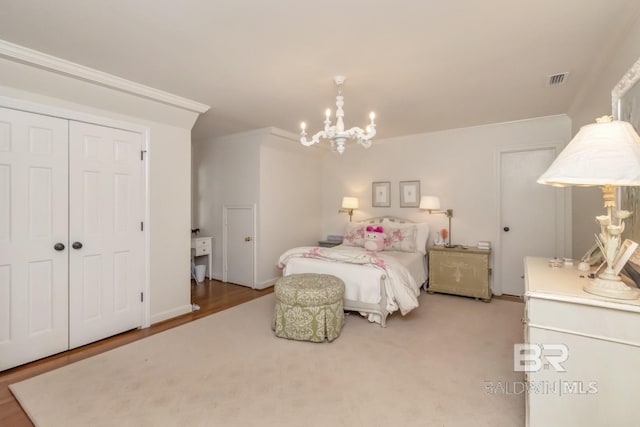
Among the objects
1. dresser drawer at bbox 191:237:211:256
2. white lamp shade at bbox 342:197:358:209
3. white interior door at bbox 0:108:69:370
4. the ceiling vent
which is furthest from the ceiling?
dresser drawer at bbox 191:237:211:256

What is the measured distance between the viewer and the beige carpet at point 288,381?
1812 mm

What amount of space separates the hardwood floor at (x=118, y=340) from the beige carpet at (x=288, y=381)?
8cm

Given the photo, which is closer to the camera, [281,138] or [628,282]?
[628,282]

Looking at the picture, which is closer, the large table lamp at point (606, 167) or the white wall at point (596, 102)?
the large table lamp at point (606, 167)

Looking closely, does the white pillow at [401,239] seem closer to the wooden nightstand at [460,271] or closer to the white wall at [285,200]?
the wooden nightstand at [460,271]

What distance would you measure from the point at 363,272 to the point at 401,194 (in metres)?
2.21

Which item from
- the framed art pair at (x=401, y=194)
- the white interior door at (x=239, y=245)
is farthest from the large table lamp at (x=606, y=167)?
the white interior door at (x=239, y=245)

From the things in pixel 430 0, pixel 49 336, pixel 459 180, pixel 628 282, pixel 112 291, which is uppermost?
pixel 430 0

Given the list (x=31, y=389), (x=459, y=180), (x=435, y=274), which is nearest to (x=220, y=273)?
(x=31, y=389)

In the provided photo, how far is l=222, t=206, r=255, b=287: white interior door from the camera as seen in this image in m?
4.71

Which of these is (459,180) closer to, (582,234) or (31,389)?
(582,234)

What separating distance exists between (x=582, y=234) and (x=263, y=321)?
3649 millimetres

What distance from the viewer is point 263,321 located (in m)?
3.32

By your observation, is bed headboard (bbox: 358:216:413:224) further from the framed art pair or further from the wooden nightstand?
the wooden nightstand
